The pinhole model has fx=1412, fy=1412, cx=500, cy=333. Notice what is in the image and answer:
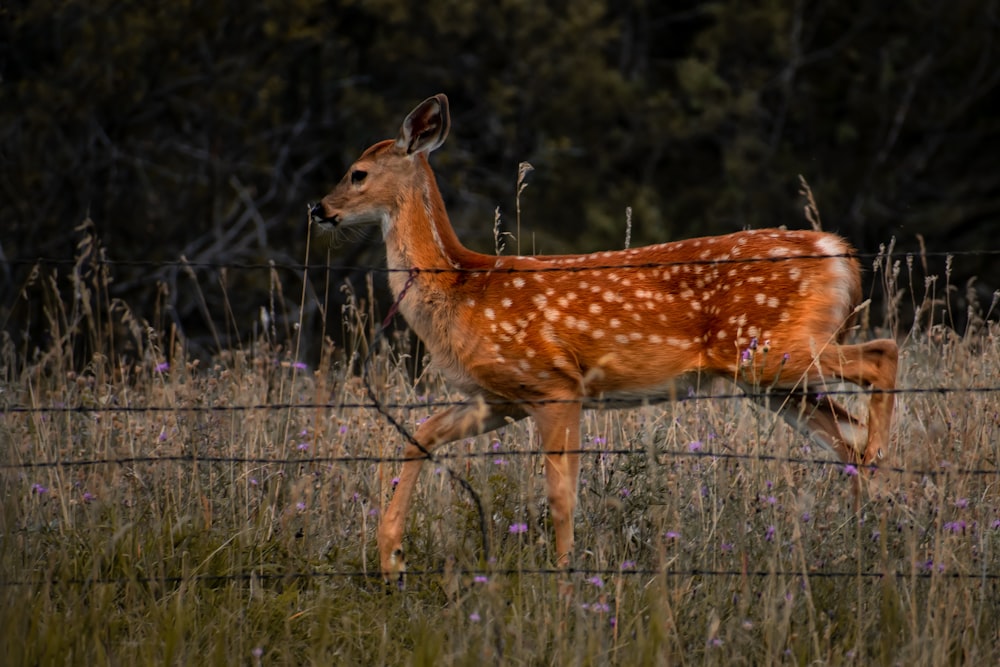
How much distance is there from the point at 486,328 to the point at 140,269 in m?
8.81

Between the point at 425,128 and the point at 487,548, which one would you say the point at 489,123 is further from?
the point at 487,548

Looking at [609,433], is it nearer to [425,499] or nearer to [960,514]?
[425,499]

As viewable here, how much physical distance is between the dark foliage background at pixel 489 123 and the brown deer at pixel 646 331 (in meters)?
5.34

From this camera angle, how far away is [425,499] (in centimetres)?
557

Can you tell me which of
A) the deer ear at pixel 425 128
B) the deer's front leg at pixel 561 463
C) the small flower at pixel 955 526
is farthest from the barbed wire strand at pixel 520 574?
the deer ear at pixel 425 128

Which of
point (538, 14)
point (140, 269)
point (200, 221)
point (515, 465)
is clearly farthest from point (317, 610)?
point (538, 14)

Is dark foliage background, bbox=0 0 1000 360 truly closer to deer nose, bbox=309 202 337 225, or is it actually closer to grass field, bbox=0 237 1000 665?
deer nose, bbox=309 202 337 225

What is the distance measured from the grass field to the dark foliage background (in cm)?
555

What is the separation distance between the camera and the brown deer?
544 cm

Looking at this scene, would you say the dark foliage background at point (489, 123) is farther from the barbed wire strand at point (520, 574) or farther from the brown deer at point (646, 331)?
the barbed wire strand at point (520, 574)

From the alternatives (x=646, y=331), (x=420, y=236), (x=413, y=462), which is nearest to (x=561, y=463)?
(x=413, y=462)

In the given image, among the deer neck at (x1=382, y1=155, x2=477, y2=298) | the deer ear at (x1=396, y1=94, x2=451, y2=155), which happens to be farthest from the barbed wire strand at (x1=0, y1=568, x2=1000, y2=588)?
the deer ear at (x1=396, y1=94, x2=451, y2=155)

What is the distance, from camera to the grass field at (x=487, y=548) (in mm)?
4066

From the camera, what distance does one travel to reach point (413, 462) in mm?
5250
